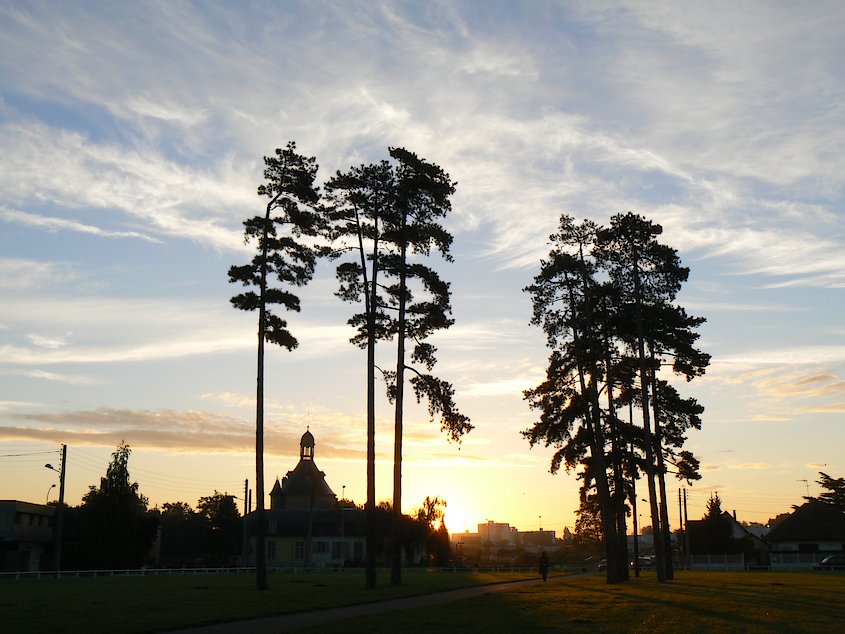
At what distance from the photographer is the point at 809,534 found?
95375 millimetres

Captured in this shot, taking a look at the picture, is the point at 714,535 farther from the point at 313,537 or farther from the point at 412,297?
the point at 412,297

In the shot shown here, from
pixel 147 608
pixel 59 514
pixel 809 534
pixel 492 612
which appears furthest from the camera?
pixel 809 534

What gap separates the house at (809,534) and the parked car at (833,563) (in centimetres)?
1021

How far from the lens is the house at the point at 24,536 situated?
72156 millimetres

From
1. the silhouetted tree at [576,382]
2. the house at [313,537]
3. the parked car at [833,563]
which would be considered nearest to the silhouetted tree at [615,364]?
the silhouetted tree at [576,382]

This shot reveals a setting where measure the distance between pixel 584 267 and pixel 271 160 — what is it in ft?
58.0

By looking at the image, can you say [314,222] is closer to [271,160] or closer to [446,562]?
[271,160]

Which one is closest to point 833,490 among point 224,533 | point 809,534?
point 809,534

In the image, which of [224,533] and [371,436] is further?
[224,533]

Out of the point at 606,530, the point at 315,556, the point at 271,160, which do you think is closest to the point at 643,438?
the point at 606,530

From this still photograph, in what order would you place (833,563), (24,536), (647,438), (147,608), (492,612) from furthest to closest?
(833,563) < (24,536) < (647,438) < (147,608) < (492,612)

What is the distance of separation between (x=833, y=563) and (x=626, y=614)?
214ft

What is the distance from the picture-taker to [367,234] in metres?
40.5

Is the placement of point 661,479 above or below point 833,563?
above
